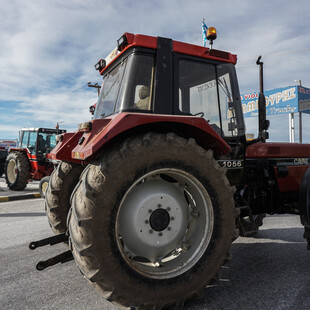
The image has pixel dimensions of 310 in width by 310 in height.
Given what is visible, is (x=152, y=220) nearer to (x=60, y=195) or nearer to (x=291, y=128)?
(x=60, y=195)

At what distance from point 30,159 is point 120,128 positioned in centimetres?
1004

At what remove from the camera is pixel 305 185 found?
2906mm

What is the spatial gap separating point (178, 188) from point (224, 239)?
21.6 inches

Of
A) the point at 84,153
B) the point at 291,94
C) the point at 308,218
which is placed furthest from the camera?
the point at 291,94

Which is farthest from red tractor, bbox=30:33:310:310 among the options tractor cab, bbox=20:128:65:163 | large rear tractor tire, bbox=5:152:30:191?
tractor cab, bbox=20:128:65:163

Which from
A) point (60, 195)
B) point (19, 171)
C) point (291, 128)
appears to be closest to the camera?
point (60, 195)

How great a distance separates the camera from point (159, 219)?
87.9 inches

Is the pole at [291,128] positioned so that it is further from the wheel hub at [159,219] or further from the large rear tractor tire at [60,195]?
the wheel hub at [159,219]

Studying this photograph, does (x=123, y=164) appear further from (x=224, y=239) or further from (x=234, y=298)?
(x=234, y=298)

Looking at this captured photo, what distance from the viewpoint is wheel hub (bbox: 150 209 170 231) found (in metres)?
2.22

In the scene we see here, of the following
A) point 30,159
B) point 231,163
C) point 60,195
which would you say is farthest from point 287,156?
point 30,159

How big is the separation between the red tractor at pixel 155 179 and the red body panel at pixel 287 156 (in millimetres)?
380

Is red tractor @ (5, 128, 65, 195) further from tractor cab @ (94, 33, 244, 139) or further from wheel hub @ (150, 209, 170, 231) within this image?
wheel hub @ (150, 209, 170, 231)

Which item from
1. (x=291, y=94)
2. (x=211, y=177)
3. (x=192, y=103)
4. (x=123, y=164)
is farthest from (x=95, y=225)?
(x=291, y=94)
